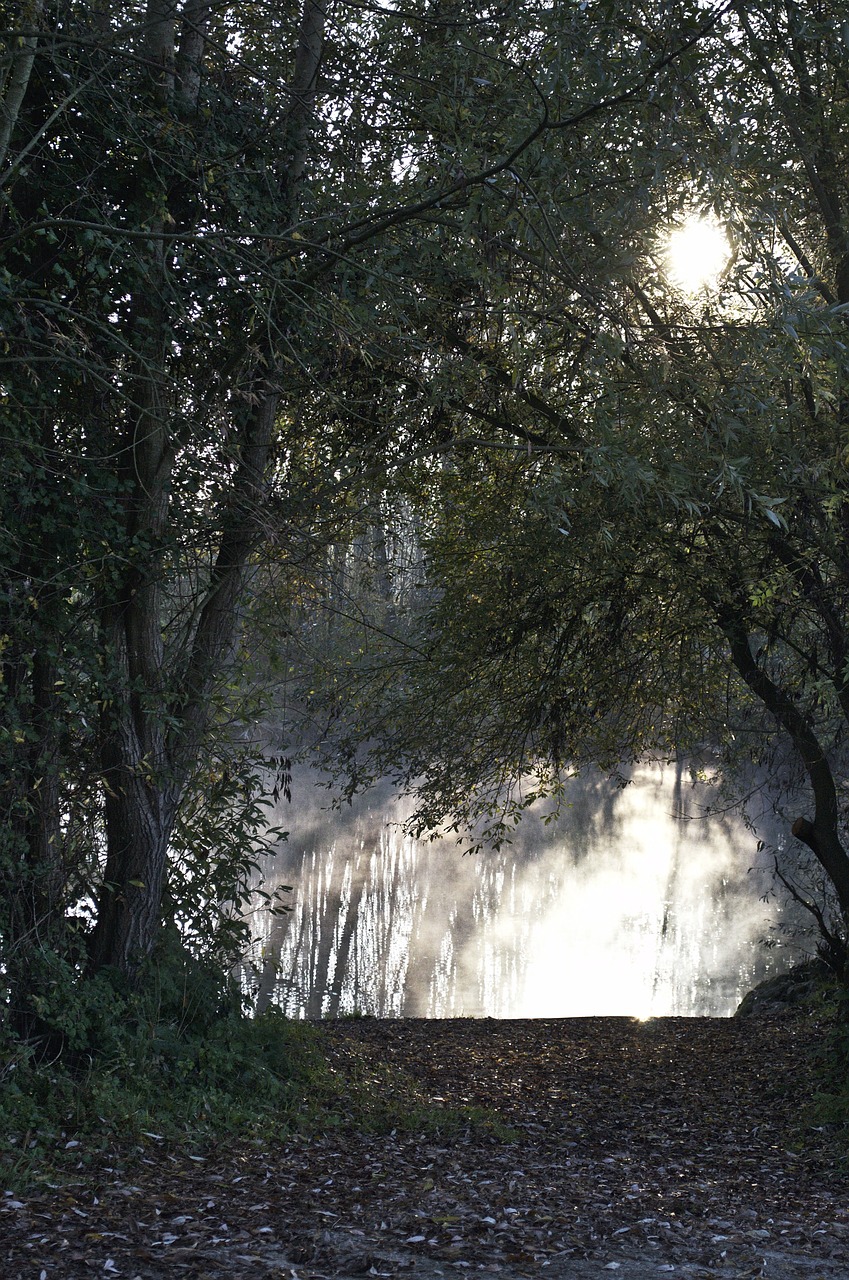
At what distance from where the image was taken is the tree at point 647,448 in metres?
5.43

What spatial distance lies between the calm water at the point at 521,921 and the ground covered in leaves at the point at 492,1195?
4284 millimetres

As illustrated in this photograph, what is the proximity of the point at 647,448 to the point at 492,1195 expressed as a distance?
3.76m

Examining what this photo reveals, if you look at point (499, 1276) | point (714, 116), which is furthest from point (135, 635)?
point (714, 116)

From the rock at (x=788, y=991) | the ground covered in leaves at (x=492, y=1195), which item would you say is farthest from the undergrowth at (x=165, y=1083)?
the rock at (x=788, y=991)

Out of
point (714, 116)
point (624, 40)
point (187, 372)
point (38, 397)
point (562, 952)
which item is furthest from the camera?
point (562, 952)

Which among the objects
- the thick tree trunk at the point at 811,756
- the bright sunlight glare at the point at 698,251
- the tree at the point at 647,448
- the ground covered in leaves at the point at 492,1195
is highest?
the bright sunlight glare at the point at 698,251

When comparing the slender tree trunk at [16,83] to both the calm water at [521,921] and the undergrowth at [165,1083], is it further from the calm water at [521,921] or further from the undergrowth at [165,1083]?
the calm water at [521,921]

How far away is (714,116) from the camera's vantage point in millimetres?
6594

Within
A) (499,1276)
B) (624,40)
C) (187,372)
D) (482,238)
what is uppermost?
(624,40)

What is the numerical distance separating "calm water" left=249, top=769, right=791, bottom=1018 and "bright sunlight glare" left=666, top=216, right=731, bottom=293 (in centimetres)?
706

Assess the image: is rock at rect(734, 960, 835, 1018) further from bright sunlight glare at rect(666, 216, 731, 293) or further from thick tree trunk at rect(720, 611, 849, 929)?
bright sunlight glare at rect(666, 216, 731, 293)

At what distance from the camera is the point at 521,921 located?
17.6m

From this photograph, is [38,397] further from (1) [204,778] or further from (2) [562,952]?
(2) [562,952]

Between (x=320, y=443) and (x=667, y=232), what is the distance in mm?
2736
